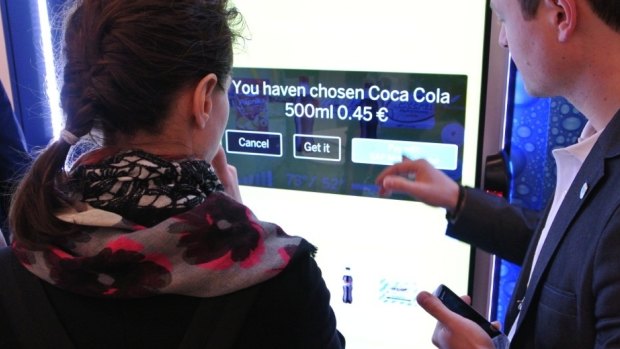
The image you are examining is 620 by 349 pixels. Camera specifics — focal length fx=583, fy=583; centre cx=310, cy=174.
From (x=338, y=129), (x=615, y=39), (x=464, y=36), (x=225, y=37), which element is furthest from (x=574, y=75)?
(x=338, y=129)

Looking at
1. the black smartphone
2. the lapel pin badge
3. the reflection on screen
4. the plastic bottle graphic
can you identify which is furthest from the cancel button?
the lapel pin badge

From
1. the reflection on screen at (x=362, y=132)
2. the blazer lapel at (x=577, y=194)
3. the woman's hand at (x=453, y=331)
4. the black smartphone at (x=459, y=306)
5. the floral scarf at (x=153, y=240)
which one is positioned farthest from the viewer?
the reflection on screen at (x=362, y=132)

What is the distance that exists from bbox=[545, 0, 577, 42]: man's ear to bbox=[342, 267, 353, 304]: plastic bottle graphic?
3.02 ft

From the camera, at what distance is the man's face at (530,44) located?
95cm

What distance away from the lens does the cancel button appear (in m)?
1.62

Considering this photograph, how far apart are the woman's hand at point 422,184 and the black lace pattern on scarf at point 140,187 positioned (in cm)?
50

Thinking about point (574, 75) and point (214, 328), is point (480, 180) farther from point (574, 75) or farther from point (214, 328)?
point (214, 328)

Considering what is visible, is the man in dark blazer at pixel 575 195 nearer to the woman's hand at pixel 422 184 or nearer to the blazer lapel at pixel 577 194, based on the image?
the blazer lapel at pixel 577 194

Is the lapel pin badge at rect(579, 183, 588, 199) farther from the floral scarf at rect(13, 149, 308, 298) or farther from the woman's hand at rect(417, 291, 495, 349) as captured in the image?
the floral scarf at rect(13, 149, 308, 298)

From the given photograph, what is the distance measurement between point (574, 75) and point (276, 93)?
2.69ft

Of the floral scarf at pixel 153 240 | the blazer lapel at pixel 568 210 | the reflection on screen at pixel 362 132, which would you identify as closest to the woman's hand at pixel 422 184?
the reflection on screen at pixel 362 132

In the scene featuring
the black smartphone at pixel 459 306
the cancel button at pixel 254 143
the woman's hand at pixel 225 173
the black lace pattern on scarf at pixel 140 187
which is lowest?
the black smartphone at pixel 459 306

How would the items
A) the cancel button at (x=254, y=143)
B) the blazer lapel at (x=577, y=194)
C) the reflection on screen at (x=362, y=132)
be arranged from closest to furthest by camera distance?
the blazer lapel at (x=577, y=194) → the reflection on screen at (x=362, y=132) → the cancel button at (x=254, y=143)

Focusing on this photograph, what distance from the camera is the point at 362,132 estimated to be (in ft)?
4.96
